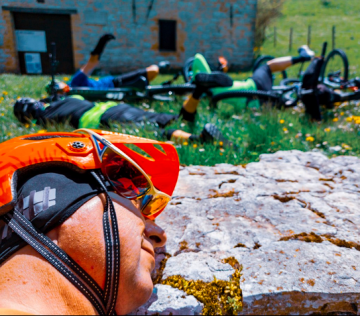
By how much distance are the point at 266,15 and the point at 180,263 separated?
603 inches

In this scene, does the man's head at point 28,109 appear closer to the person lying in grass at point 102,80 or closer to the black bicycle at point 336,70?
the person lying in grass at point 102,80

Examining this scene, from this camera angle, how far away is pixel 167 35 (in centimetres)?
1362

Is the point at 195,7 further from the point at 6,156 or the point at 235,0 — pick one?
the point at 6,156

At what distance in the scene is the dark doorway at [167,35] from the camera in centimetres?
1344

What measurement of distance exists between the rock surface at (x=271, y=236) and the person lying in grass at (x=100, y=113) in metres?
1.27

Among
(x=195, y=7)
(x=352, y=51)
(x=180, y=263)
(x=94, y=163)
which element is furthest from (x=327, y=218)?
(x=195, y=7)

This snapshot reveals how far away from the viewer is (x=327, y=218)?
1537mm

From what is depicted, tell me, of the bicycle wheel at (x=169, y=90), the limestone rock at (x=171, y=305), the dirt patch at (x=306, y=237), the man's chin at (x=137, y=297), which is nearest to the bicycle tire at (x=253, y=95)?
the bicycle wheel at (x=169, y=90)

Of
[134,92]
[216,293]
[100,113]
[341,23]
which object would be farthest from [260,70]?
[216,293]

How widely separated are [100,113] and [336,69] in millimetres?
4913

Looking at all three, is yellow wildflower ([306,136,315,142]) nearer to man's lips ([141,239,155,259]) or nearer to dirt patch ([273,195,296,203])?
dirt patch ([273,195,296,203])

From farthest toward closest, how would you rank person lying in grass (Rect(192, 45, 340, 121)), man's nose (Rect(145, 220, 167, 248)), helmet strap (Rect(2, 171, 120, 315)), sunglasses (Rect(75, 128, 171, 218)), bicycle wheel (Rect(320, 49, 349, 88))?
bicycle wheel (Rect(320, 49, 349, 88)) < person lying in grass (Rect(192, 45, 340, 121)) < man's nose (Rect(145, 220, 167, 248)) < sunglasses (Rect(75, 128, 171, 218)) < helmet strap (Rect(2, 171, 120, 315))

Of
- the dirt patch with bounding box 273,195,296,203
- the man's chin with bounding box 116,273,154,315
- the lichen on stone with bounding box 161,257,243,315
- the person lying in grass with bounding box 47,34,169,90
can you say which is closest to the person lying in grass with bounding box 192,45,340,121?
the person lying in grass with bounding box 47,34,169,90

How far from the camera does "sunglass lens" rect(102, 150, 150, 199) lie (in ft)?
3.47
